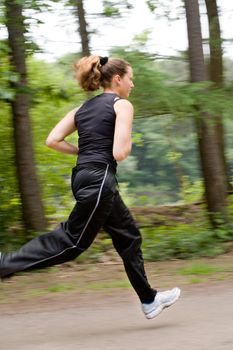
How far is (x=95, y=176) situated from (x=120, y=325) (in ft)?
4.35

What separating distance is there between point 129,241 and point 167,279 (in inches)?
116

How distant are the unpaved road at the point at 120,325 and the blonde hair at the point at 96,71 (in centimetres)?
183

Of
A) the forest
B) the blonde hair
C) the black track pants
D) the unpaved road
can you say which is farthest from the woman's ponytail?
the forest

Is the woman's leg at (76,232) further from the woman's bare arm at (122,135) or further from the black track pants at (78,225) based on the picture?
the woman's bare arm at (122,135)

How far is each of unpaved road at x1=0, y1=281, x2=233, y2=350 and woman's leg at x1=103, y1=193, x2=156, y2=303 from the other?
331 millimetres

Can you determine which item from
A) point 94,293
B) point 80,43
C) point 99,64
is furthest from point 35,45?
point 99,64

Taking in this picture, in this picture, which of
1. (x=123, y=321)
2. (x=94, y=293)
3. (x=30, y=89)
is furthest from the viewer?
(x=30, y=89)

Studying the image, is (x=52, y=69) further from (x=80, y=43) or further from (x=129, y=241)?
(x=129, y=241)

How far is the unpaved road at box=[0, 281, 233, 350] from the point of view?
4.49 meters

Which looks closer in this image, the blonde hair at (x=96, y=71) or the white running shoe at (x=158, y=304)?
the blonde hair at (x=96, y=71)

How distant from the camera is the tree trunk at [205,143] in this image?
1000 centimetres

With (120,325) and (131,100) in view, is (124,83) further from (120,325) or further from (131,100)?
(131,100)

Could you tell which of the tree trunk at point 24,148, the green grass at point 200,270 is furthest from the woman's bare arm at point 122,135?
the tree trunk at point 24,148

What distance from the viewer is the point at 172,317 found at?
525 cm
